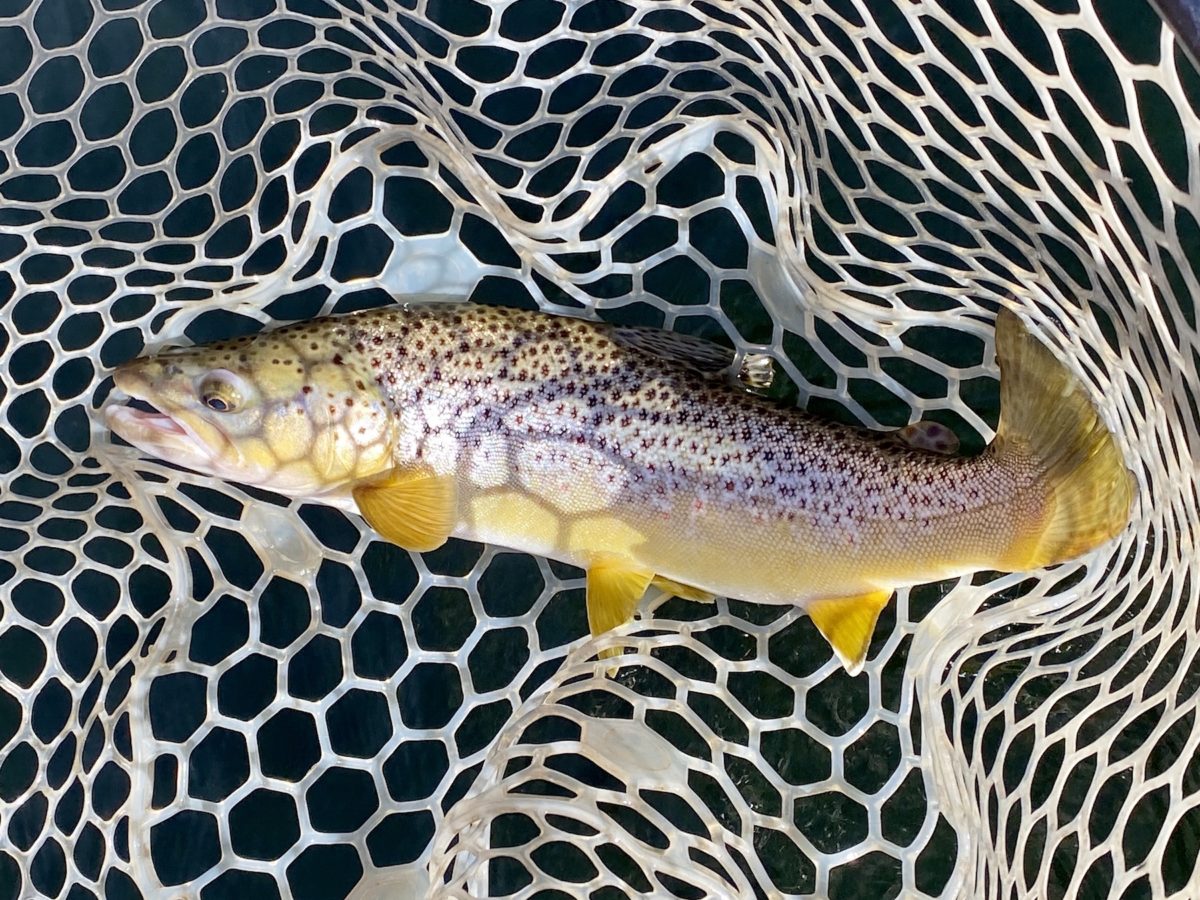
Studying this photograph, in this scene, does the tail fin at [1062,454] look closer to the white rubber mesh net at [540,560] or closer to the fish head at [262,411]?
the white rubber mesh net at [540,560]

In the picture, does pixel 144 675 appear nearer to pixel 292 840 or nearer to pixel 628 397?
pixel 292 840

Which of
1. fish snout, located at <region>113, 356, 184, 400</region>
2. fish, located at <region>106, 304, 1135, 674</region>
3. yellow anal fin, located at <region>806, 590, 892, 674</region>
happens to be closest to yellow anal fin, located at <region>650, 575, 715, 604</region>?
fish, located at <region>106, 304, 1135, 674</region>

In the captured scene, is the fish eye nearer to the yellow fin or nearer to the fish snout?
the fish snout

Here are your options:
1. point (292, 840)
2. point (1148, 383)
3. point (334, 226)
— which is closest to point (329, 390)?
point (334, 226)

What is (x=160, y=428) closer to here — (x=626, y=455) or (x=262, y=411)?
(x=262, y=411)

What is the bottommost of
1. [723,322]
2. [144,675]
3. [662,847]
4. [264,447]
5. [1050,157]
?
[144,675]

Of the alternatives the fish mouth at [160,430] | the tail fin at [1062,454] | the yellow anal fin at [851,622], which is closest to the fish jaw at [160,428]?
the fish mouth at [160,430]
